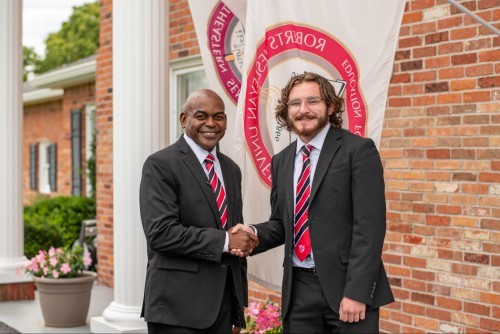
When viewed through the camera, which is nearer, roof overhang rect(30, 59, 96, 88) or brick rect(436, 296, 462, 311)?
brick rect(436, 296, 462, 311)

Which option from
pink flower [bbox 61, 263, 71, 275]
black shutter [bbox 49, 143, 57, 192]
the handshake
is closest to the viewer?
the handshake

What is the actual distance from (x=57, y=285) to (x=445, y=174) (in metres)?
4.17

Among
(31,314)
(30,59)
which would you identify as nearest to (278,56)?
(31,314)

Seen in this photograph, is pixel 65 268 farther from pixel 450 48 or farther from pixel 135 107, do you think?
pixel 450 48

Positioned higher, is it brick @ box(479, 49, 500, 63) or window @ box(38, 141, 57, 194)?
brick @ box(479, 49, 500, 63)

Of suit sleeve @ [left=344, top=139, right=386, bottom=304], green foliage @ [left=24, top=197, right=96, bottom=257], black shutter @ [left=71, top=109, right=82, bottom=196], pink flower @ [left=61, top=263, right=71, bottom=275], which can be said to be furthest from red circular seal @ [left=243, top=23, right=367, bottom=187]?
black shutter @ [left=71, top=109, right=82, bottom=196]

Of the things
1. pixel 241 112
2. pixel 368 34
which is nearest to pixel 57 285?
pixel 241 112

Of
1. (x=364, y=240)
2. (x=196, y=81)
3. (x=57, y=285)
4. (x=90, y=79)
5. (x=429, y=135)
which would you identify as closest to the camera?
(x=364, y=240)

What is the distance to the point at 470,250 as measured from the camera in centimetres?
541

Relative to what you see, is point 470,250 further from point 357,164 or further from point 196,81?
point 196,81

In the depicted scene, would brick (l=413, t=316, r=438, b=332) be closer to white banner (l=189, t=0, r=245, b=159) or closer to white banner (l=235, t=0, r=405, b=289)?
white banner (l=235, t=0, r=405, b=289)

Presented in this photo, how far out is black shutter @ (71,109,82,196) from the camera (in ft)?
53.6

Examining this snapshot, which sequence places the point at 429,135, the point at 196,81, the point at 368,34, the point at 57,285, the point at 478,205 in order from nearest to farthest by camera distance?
the point at 368,34, the point at 478,205, the point at 429,135, the point at 57,285, the point at 196,81

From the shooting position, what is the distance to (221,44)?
5016mm
